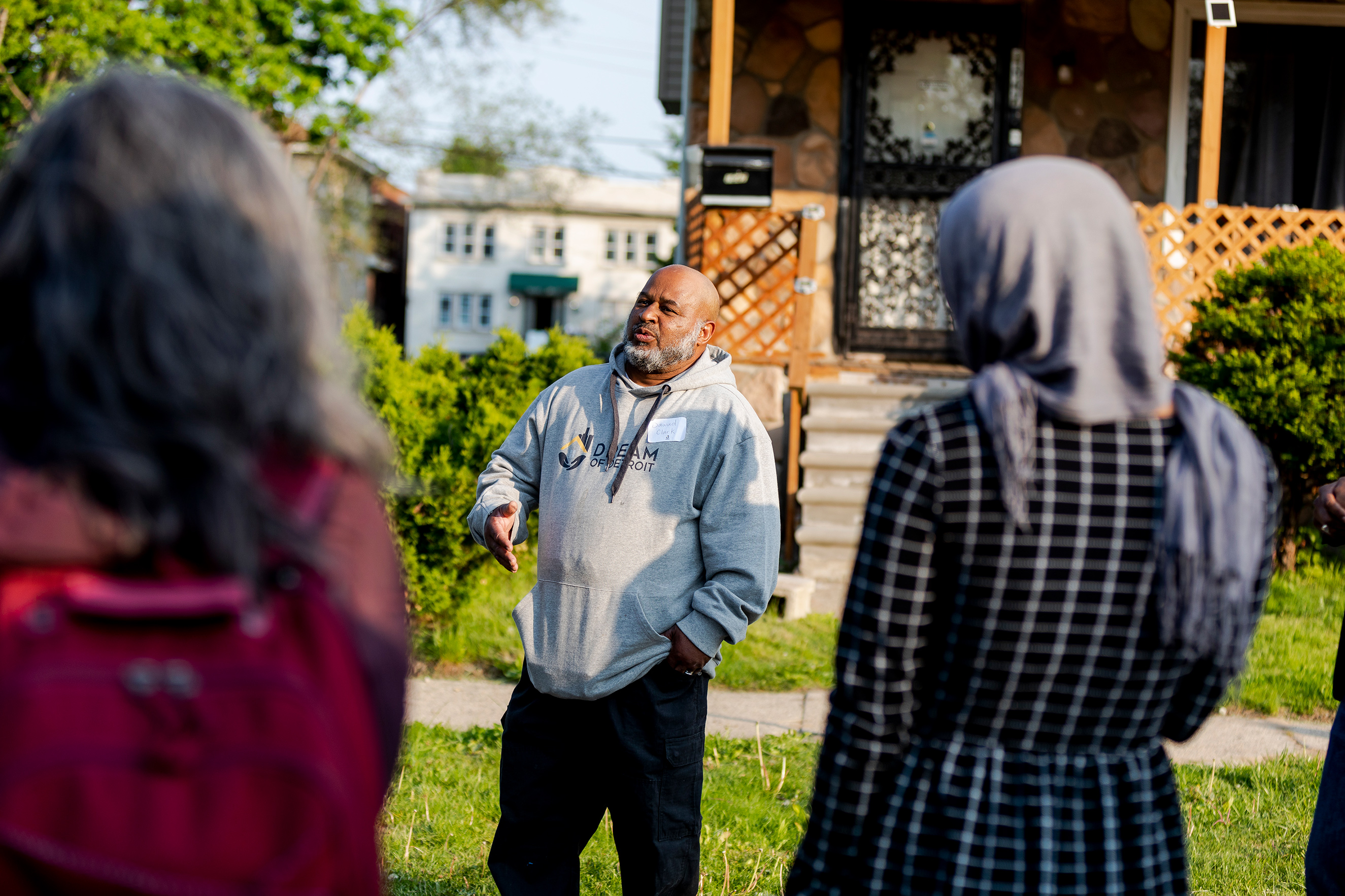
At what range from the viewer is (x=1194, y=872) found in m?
3.83

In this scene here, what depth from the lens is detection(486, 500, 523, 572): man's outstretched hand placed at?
10.3ft

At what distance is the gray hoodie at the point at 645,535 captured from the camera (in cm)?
302

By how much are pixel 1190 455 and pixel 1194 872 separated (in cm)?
273

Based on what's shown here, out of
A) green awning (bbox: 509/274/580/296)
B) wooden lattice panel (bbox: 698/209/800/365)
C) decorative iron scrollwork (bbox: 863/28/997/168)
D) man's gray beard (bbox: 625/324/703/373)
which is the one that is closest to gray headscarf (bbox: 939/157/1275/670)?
man's gray beard (bbox: 625/324/703/373)

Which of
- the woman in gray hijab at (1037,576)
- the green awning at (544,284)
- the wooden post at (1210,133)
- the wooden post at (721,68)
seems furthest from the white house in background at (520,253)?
the woman in gray hijab at (1037,576)

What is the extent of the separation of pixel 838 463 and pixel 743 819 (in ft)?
14.8

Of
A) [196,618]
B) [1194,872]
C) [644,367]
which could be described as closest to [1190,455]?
[196,618]

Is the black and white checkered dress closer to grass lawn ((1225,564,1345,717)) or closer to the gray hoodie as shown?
the gray hoodie

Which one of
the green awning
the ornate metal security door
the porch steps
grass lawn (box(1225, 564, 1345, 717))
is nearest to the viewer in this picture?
grass lawn (box(1225, 564, 1345, 717))

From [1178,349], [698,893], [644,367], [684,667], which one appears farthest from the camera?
[1178,349]

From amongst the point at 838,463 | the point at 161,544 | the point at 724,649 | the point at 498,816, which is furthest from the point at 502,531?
the point at 838,463

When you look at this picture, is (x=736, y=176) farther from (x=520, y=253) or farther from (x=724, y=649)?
(x=520, y=253)

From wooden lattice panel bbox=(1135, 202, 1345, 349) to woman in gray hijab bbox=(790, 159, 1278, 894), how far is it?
746cm

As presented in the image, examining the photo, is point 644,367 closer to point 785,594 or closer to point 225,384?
point 225,384
